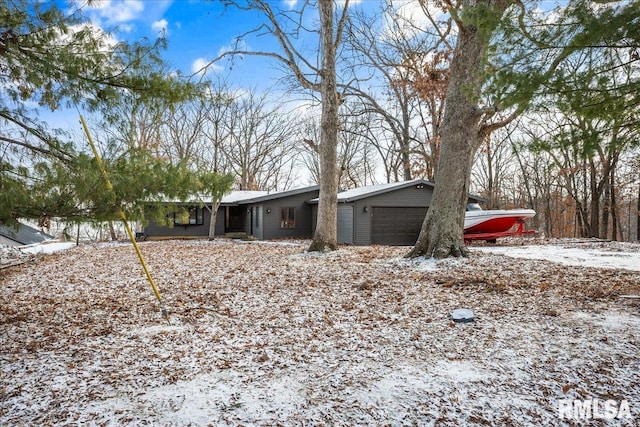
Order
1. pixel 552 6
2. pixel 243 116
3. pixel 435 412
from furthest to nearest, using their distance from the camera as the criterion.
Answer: pixel 243 116
pixel 552 6
pixel 435 412

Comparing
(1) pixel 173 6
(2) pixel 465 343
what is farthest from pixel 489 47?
(1) pixel 173 6

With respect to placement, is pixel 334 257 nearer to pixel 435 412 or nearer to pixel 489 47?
pixel 489 47

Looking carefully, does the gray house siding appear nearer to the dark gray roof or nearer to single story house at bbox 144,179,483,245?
single story house at bbox 144,179,483,245

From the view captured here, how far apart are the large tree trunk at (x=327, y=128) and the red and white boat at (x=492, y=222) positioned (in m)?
6.61

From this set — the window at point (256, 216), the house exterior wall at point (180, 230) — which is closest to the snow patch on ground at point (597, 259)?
the window at point (256, 216)

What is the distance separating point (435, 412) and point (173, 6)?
26.2 ft

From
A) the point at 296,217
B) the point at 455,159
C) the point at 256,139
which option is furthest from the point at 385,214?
the point at 256,139

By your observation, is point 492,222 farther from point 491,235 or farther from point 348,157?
point 348,157

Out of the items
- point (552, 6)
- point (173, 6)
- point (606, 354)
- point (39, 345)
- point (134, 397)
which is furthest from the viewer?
point (173, 6)

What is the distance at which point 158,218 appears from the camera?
3.86 metres

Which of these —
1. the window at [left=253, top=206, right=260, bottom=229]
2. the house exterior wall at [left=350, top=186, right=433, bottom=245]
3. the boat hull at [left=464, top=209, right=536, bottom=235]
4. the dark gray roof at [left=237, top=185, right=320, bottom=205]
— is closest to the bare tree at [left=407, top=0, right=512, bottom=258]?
the boat hull at [left=464, top=209, right=536, bottom=235]

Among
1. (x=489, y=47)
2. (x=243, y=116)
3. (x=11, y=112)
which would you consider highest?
(x=243, y=116)

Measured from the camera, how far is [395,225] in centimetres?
1609

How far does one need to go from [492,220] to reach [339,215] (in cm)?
621
